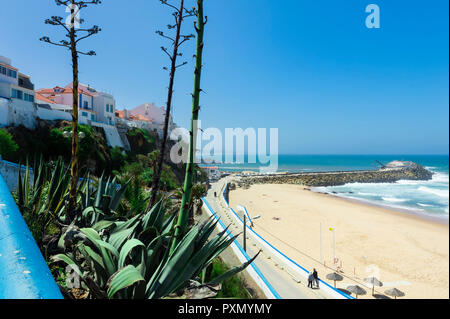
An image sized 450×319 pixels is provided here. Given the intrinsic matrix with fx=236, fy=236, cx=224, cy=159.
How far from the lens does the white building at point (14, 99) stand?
48.4 ft

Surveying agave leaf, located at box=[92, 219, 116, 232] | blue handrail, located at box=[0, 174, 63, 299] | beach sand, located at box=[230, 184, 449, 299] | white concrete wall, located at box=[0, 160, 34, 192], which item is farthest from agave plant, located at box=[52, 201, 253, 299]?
beach sand, located at box=[230, 184, 449, 299]

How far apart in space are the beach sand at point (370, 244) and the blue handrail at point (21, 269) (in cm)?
1339

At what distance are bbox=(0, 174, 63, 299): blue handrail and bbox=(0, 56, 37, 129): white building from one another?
17887mm

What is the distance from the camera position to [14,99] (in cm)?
1553

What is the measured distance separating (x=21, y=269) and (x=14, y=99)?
65.1 feet

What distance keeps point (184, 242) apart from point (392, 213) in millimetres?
29121

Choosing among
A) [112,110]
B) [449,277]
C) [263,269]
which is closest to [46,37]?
[263,269]

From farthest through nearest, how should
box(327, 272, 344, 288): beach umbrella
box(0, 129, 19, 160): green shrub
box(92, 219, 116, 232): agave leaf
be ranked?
box(0, 129, 19, 160): green shrub < box(327, 272, 344, 288): beach umbrella < box(92, 219, 116, 232): agave leaf

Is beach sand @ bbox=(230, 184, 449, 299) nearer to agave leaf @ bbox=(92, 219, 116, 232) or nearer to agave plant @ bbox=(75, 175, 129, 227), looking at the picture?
agave plant @ bbox=(75, 175, 129, 227)

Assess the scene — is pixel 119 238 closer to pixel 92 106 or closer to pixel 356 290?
pixel 356 290

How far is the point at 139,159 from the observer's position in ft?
86.9

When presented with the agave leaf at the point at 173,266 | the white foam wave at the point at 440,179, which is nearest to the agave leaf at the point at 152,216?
the agave leaf at the point at 173,266

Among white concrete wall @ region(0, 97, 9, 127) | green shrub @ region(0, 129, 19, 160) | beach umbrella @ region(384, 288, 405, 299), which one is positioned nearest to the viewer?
beach umbrella @ region(384, 288, 405, 299)

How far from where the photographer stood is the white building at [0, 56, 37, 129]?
48.4 feet
